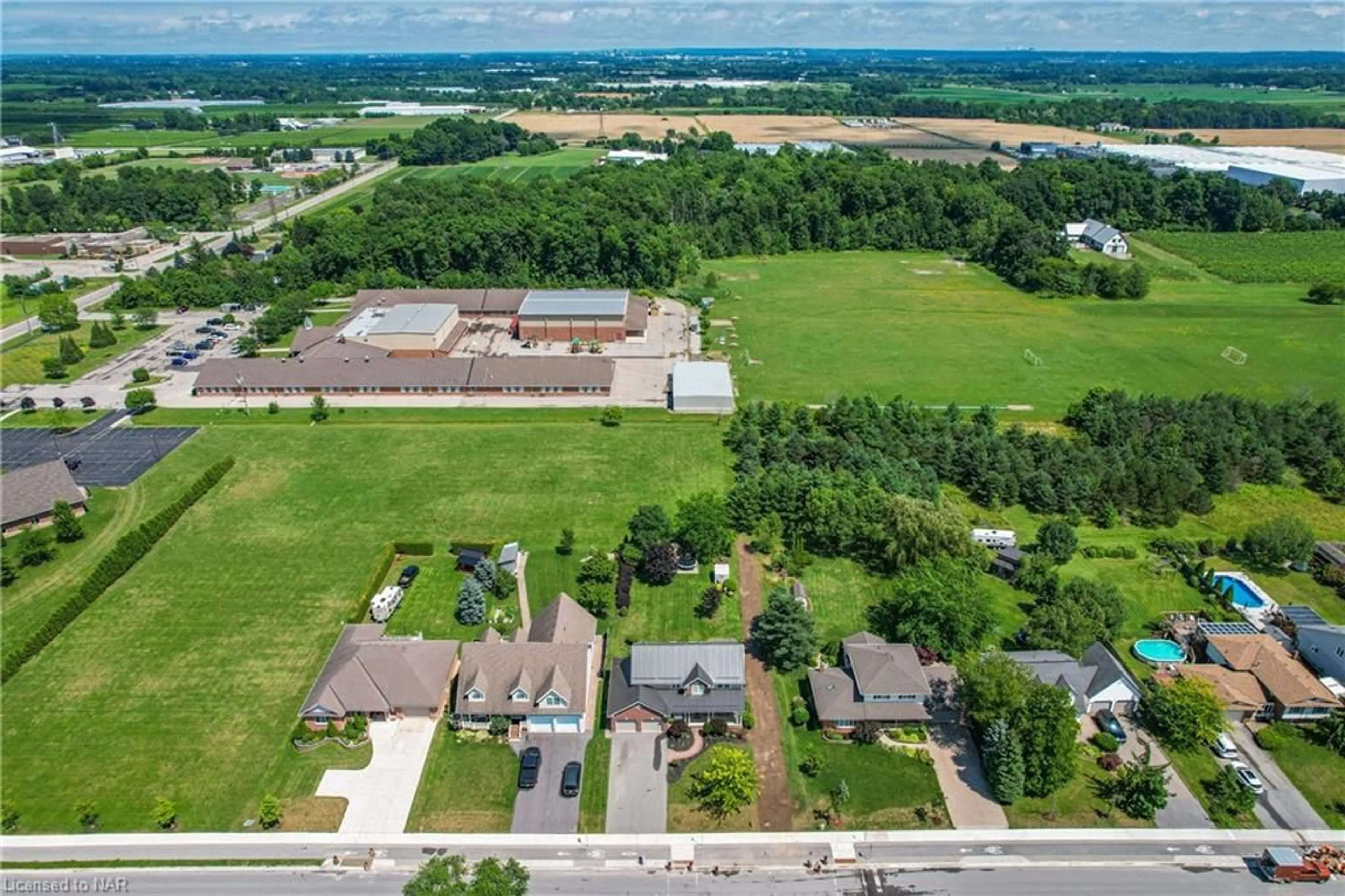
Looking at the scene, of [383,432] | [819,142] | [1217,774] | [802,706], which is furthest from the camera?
[819,142]

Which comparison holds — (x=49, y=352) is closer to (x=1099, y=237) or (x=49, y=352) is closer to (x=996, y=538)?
(x=996, y=538)

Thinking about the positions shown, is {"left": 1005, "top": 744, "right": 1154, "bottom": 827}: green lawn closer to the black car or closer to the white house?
the black car

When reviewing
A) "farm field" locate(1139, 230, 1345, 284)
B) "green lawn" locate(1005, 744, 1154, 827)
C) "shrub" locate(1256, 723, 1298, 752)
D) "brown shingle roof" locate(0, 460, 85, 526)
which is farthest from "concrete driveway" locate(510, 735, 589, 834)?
"farm field" locate(1139, 230, 1345, 284)

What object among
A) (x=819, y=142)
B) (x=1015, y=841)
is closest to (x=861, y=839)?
(x=1015, y=841)

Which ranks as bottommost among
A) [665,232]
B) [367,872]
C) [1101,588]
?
[367,872]

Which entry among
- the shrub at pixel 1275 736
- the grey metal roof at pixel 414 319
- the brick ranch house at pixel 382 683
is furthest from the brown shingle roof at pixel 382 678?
the grey metal roof at pixel 414 319

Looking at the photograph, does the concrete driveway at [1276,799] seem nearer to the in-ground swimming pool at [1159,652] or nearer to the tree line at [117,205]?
the in-ground swimming pool at [1159,652]

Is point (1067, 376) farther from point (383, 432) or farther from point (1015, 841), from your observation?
point (383, 432)
